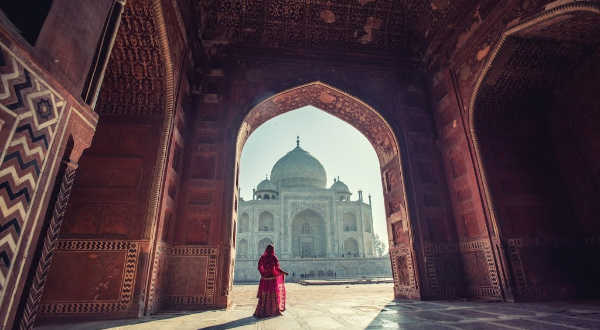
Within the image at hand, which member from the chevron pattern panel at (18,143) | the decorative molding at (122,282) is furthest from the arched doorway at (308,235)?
the chevron pattern panel at (18,143)

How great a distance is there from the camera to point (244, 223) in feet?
80.4

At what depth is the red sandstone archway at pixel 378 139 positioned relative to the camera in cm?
578

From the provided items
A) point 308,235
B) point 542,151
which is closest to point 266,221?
point 308,235

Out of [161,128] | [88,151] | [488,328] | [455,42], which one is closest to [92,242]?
[88,151]

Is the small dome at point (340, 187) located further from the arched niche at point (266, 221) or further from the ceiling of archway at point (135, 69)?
the ceiling of archway at point (135, 69)

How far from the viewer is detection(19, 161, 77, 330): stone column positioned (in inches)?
59.0

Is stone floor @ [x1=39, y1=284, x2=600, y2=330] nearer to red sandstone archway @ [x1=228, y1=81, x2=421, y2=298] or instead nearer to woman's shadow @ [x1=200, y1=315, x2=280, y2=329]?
woman's shadow @ [x1=200, y1=315, x2=280, y2=329]

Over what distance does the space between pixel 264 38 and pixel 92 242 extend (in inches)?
199

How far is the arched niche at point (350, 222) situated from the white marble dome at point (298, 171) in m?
3.30

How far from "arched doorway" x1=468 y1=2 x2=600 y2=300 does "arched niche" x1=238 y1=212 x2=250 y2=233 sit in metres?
20.7

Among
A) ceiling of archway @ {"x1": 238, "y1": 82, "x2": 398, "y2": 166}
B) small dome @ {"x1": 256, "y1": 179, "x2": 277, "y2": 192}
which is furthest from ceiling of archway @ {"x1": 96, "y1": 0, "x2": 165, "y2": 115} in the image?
small dome @ {"x1": 256, "y1": 179, "x2": 277, "y2": 192}

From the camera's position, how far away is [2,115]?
53.3 inches

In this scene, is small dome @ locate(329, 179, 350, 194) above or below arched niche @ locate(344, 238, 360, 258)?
above

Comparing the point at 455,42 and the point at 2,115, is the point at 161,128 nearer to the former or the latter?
the point at 2,115
